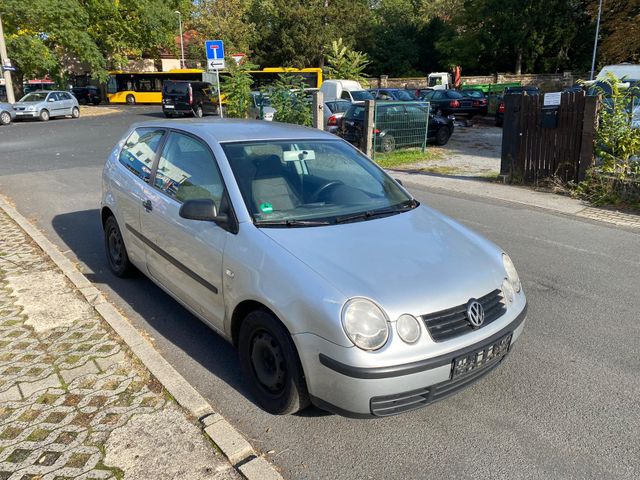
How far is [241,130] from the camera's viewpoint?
13.4ft

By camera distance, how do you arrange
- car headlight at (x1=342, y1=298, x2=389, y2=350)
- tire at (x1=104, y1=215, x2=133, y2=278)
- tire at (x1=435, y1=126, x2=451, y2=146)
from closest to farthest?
1. car headlight at (x1=342, y1=298, x2=389, y2=350)
2. tire at (x1=104, y1=215, x2=133, y2=278)
3. tire at (x1=435, y1=126, x2=451, y2=146)

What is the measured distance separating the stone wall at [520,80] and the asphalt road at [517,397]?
3861 cm

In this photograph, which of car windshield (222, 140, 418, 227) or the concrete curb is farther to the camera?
car windshield (222, 140, 418, 227)

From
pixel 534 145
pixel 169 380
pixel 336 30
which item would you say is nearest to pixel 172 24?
pixel 336 30

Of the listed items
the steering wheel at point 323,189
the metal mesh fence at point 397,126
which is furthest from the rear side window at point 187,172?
the metal mesh fence at point 397,126

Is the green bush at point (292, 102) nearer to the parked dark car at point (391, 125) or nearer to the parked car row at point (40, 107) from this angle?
the parked dark car at point (391, 125)

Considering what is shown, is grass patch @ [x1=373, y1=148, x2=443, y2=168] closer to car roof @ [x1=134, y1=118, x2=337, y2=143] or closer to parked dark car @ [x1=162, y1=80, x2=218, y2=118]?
car roof @ [x1=134, y1=118, x2=337, y2=143]

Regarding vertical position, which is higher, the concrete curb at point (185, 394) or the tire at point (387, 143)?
the tire at point (387, 143)

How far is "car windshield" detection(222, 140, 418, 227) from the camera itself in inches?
135

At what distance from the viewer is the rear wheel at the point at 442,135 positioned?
56.0ft

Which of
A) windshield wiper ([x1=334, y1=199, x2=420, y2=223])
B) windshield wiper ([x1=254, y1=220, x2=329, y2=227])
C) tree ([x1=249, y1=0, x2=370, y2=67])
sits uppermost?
tree ([x1=249, y1=0, x2=370, y2=67])

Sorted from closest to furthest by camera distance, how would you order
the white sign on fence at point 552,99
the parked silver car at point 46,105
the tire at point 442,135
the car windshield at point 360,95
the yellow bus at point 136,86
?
the white sign on fence at point 552,99 → the tire at point 442,135 → the car windshield at point 360,95 → the parked silver car at point 46,105 → the yellow bus at point 136,86

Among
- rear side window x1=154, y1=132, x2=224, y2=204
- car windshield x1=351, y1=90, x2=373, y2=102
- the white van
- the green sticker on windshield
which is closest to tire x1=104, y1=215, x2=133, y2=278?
rear side window x1=154, y1=132, x2=224, y2=204

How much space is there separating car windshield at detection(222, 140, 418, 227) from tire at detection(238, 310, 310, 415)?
0.64m
